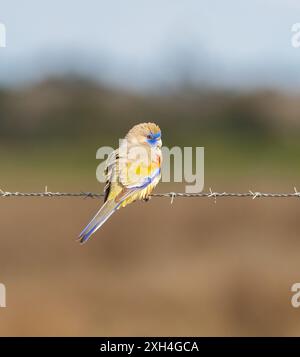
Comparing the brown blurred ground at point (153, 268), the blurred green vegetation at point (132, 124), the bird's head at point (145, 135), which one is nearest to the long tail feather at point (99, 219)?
the bird's head at point (145, 135)

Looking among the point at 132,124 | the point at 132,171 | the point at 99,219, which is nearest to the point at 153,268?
the point at 132,171

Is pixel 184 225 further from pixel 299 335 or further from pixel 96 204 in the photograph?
pixel 299 335

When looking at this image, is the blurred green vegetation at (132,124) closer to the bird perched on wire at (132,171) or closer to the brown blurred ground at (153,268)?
the brown blurred ground at (153,268)

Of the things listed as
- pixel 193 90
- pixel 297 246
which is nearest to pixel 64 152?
pixel 193 90

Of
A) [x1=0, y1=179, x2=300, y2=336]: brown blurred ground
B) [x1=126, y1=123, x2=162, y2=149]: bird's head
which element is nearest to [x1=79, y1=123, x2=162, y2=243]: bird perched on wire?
[x1=126, y1=123, x2=162, y2=149]: bird's head

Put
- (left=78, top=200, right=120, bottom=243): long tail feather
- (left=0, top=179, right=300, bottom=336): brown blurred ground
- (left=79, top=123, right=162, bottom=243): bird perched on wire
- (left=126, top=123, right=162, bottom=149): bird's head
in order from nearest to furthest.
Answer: (left=78, top=200, right=120, bottom=243): long tail feather
(left=79, top=123, right=162, bottom=243): bird perched on wire
(left=126, top=123, right=162, bottom=149): bird's head
(left=0, top=179, right=300, bottom=336): brown blurred ground

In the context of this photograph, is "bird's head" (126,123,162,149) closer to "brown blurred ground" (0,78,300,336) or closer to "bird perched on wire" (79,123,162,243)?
"bird perched on wire" (79,123,162,243)

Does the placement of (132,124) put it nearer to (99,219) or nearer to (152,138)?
(152,138)
